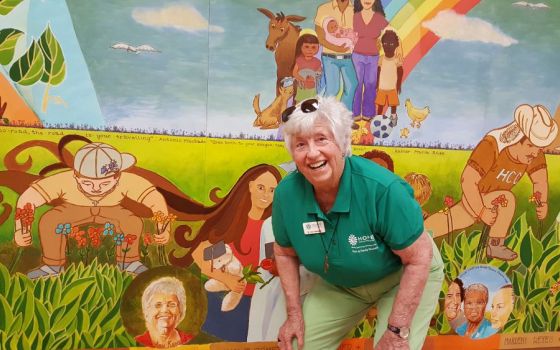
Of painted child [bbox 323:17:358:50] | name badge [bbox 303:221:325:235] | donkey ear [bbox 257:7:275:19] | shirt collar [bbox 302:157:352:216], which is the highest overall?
donkey ear [bbox 257:7:275:19]

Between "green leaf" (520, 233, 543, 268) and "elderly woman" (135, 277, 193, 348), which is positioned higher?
"green leaf" (520, 233, 543, 268)

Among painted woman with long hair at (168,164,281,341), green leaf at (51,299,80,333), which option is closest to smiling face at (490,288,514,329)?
painted woman with long hair at (168,164,281,341)

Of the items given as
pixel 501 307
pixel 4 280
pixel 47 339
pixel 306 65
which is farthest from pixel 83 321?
pixel 501 307

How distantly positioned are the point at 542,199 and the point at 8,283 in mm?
3050

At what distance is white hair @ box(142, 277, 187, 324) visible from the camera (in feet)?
9.02

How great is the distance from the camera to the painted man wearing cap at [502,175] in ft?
10.1

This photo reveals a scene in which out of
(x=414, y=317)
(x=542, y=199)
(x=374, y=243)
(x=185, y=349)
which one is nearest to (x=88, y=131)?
(x=185, y=349)

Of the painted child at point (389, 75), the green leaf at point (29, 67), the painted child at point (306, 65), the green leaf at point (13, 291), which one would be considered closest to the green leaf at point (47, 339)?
the green leaf at point (13, 291)

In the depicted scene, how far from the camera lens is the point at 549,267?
3244 mm

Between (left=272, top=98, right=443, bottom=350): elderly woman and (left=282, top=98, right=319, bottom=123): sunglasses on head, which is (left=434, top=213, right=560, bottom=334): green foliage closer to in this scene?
(left=272, top=98, right=443, bottom=350): elderly woman

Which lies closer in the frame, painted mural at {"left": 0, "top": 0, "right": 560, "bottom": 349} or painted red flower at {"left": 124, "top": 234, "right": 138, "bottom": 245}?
painted mural at {"left": 0, "top": 0, "right": 560, "bottom": 349}

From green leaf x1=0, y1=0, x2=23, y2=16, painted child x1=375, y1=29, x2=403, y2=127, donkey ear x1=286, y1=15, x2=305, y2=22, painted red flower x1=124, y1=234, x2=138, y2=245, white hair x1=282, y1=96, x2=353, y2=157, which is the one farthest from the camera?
painted child x1=375, y1=29, x2=403, y2=127

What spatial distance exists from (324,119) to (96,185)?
4.21ft

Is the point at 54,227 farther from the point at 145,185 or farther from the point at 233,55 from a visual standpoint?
the point at 233,55
